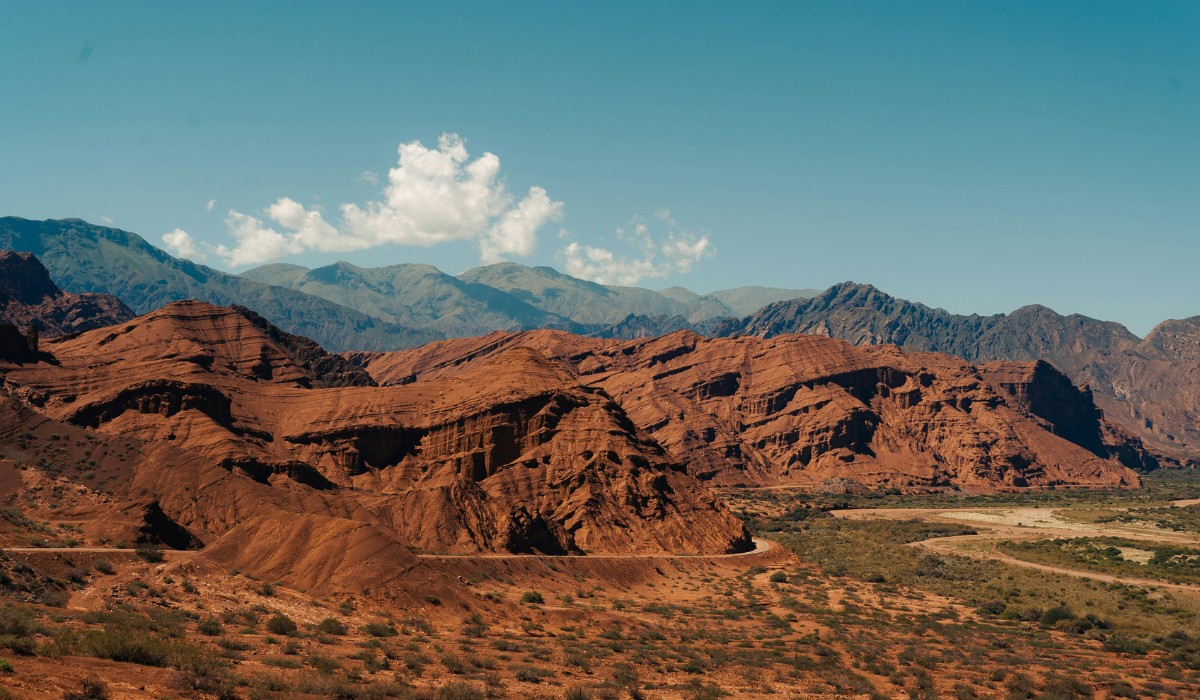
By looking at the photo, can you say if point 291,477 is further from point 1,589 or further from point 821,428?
point 821,428

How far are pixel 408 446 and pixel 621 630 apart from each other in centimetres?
5405

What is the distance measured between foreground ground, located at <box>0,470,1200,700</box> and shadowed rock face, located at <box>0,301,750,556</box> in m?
7.29

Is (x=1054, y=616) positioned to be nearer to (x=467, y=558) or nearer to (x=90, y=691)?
(x=467, y=558)

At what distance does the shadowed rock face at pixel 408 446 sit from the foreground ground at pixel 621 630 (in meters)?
7.29

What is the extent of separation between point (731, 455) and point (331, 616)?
5233 inches

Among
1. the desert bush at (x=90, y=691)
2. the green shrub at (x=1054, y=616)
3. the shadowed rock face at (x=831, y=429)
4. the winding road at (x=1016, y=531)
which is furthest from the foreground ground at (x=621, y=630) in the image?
the shadowed rock face at (x=831, y=429)

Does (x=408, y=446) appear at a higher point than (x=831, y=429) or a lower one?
lower

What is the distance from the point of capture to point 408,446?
9688 centimetres

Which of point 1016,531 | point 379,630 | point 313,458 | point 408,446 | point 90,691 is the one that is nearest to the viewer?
point 90,691

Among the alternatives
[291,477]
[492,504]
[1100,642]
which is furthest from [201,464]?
[1100,642]

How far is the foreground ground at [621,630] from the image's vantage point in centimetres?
2820

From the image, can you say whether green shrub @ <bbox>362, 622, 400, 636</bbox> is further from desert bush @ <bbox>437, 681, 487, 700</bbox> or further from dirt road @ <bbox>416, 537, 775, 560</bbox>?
dirt road @ <bbox>416, 537, 775, 560</bbox>

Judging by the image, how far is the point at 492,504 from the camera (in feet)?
246

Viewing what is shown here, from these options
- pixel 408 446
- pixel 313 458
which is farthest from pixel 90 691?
pixel 408 446
